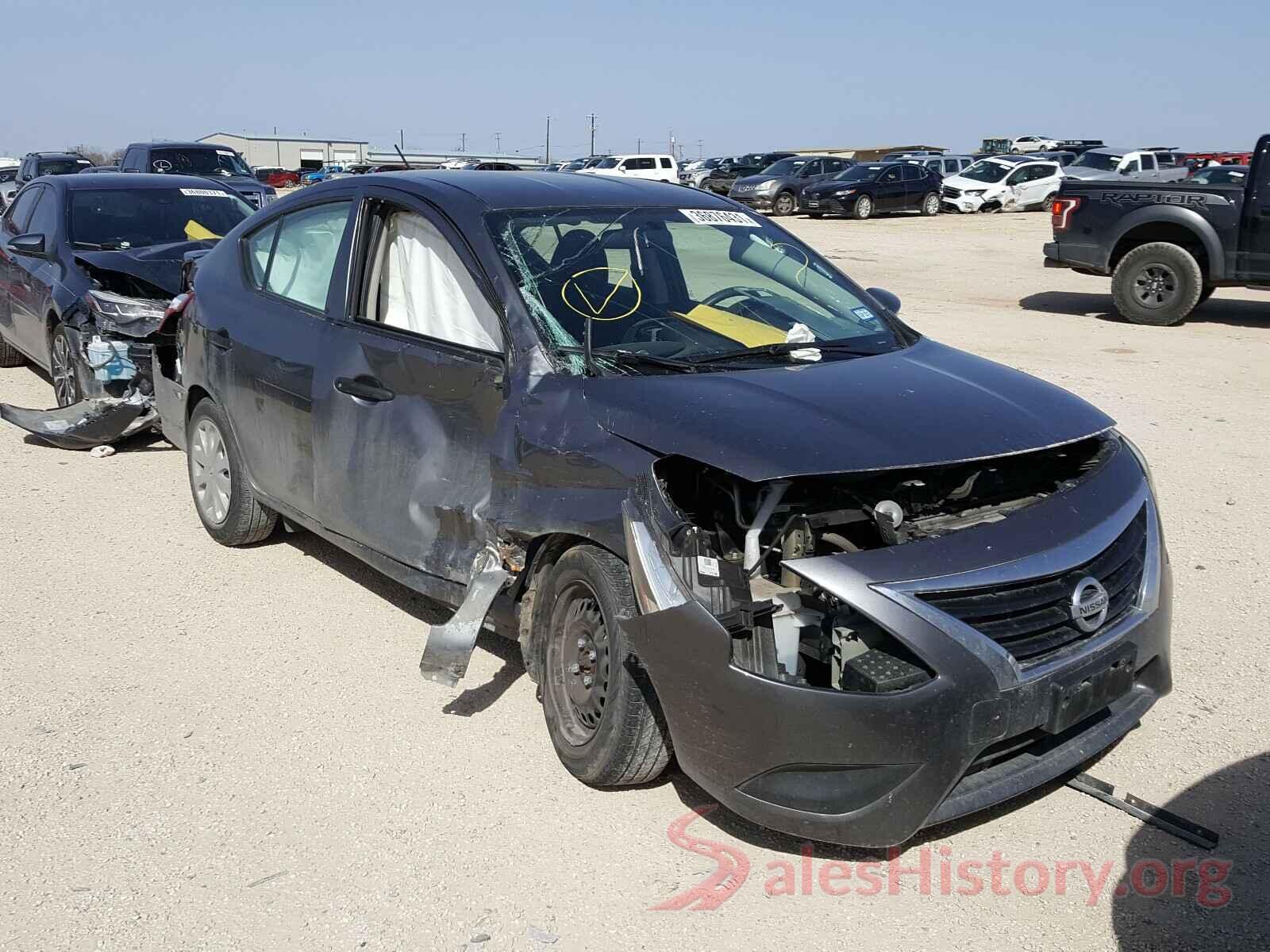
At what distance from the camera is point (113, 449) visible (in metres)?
8.20

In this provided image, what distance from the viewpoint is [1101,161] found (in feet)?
109

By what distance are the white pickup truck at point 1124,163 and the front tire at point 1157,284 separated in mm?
18485

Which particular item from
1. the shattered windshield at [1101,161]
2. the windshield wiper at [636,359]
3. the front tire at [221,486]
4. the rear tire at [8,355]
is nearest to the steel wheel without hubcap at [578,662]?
the windshield wiper at [636,359]

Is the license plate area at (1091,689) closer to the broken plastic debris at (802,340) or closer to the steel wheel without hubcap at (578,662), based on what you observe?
the steel wheel without hubcap at (578,662)

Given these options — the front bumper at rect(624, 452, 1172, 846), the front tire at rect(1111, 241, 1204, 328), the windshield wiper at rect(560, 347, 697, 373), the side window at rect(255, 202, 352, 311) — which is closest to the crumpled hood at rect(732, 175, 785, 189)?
the front tire at rect(1111, 241, 1204, 328)

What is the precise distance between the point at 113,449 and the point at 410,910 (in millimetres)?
5975

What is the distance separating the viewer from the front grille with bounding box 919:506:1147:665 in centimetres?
308

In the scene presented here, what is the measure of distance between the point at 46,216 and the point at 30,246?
0.69 metres

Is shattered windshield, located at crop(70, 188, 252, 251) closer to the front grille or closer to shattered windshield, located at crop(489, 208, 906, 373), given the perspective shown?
shattered windshield, located at crop(489, 208, 906, 373)

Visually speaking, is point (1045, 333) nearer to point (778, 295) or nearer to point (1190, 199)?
point (1190, 199)

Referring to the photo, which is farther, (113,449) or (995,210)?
(995,210)

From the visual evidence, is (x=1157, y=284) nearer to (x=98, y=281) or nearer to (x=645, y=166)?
(x=98, y=281)

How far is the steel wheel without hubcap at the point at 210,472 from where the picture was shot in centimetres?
589

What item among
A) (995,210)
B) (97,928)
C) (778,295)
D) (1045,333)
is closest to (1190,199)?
(1045,333)
